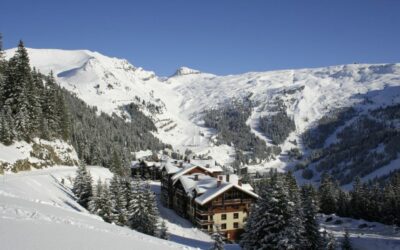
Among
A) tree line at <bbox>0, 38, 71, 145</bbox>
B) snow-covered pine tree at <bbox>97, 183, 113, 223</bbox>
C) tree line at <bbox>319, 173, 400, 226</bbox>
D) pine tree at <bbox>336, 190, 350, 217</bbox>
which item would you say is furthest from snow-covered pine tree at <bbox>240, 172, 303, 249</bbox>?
pine tree at <bbox>336, 190, 350, 217</bbox>

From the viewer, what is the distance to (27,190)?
38125 millimetres

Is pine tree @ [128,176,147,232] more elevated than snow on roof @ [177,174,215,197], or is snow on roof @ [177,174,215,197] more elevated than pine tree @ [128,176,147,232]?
snow on roof @ [177,174,215,197]

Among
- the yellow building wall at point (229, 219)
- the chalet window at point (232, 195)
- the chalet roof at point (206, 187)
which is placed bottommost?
the yellow building wall at point (229, 219)

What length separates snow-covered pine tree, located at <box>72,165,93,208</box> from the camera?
53.9m

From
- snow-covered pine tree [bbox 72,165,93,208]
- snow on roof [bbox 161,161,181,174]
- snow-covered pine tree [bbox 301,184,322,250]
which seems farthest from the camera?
snow on roof [bbox 161,161,181,174]

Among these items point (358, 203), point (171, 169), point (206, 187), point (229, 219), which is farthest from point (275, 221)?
point (358, 203)

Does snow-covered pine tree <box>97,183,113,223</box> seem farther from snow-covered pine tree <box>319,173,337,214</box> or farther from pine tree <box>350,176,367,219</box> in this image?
snow-covered pine tree <box>319,173,337,214</box>

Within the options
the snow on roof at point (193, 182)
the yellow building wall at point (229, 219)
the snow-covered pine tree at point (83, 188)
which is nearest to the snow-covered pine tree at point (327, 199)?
the snow on roof at point (193, 182)

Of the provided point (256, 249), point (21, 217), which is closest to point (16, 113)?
point (256, 249)

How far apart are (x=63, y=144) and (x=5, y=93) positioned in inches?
856

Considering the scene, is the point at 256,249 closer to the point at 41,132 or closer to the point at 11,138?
the point at 11,138

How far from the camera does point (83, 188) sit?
181ft

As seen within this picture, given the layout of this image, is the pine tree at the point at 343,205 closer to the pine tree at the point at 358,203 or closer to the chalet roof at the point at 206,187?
the pine tree at the point at 358,203

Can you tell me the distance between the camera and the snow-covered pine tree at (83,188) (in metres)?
53.9
